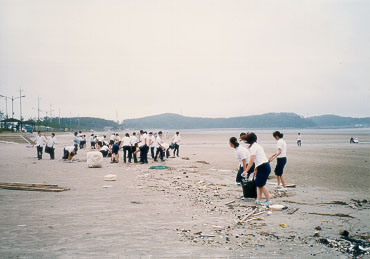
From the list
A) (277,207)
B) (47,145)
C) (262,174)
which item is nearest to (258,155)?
(262,174)

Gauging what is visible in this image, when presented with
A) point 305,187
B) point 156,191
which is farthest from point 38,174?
point 305,187

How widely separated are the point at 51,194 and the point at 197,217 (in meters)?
4.92

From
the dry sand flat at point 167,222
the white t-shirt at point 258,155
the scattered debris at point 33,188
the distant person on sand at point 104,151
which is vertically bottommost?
the dry sand flat at point 167,222

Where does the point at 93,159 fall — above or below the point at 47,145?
below

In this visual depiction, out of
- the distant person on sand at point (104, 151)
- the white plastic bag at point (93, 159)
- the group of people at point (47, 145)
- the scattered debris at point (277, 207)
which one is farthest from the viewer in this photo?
the distant person on sand at point (104, 151)

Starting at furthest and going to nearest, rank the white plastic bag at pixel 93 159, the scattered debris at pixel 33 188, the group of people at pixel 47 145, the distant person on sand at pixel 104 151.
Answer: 1. the distant person on sand at pixel 104 151
2. the group of people at pixel 47 145
3. the white plastic bag at pixel 93 159
4. the scattered debris at pixel 33 188

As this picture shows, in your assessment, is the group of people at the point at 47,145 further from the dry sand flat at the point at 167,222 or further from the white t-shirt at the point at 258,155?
the white t-shirt at the point at 258,155

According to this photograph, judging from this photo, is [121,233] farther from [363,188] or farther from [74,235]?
[363,188]

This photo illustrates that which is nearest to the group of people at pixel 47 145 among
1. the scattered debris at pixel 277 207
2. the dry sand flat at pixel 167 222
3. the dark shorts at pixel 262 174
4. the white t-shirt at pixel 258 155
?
the dry sand flat at pixel 167 222

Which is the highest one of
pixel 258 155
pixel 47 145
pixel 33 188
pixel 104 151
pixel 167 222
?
pixel 258 155

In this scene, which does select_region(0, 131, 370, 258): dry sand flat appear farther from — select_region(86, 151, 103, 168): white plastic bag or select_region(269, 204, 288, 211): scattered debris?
select_region(86, 151, 103, 168): white plastic bag

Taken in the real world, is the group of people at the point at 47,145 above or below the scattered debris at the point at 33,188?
above

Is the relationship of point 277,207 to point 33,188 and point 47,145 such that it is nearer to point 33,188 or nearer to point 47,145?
point 33,188

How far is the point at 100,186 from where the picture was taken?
1130cm
